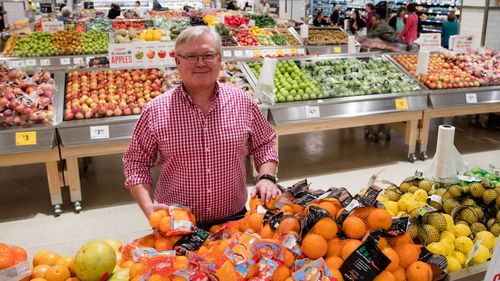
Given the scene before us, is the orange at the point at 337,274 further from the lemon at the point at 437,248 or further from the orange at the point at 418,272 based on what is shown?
the lemon at the point at 437,248

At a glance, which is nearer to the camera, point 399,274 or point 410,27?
point 399,274

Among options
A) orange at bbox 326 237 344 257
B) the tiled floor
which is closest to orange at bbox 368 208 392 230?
orange at bbox 326 237 344 257

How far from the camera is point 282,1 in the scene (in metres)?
19.2

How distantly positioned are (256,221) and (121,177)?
12.1 ft

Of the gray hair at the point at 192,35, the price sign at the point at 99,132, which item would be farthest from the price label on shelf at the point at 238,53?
Result: the gray hair at the point at 192,35

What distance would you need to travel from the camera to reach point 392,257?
167 cm

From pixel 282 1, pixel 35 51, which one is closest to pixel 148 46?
pixel 35 51

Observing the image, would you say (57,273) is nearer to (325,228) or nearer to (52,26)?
(325,228)

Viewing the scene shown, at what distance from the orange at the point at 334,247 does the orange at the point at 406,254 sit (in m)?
0.22

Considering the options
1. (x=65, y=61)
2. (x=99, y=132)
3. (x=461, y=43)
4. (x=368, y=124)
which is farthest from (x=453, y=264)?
(x=65, y=61)

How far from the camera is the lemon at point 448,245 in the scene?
2.04 m

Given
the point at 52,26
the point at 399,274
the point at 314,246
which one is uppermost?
the point at 52,26

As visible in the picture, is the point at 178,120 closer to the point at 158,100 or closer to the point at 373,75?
the point at 158,100

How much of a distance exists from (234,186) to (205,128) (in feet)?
1.20
